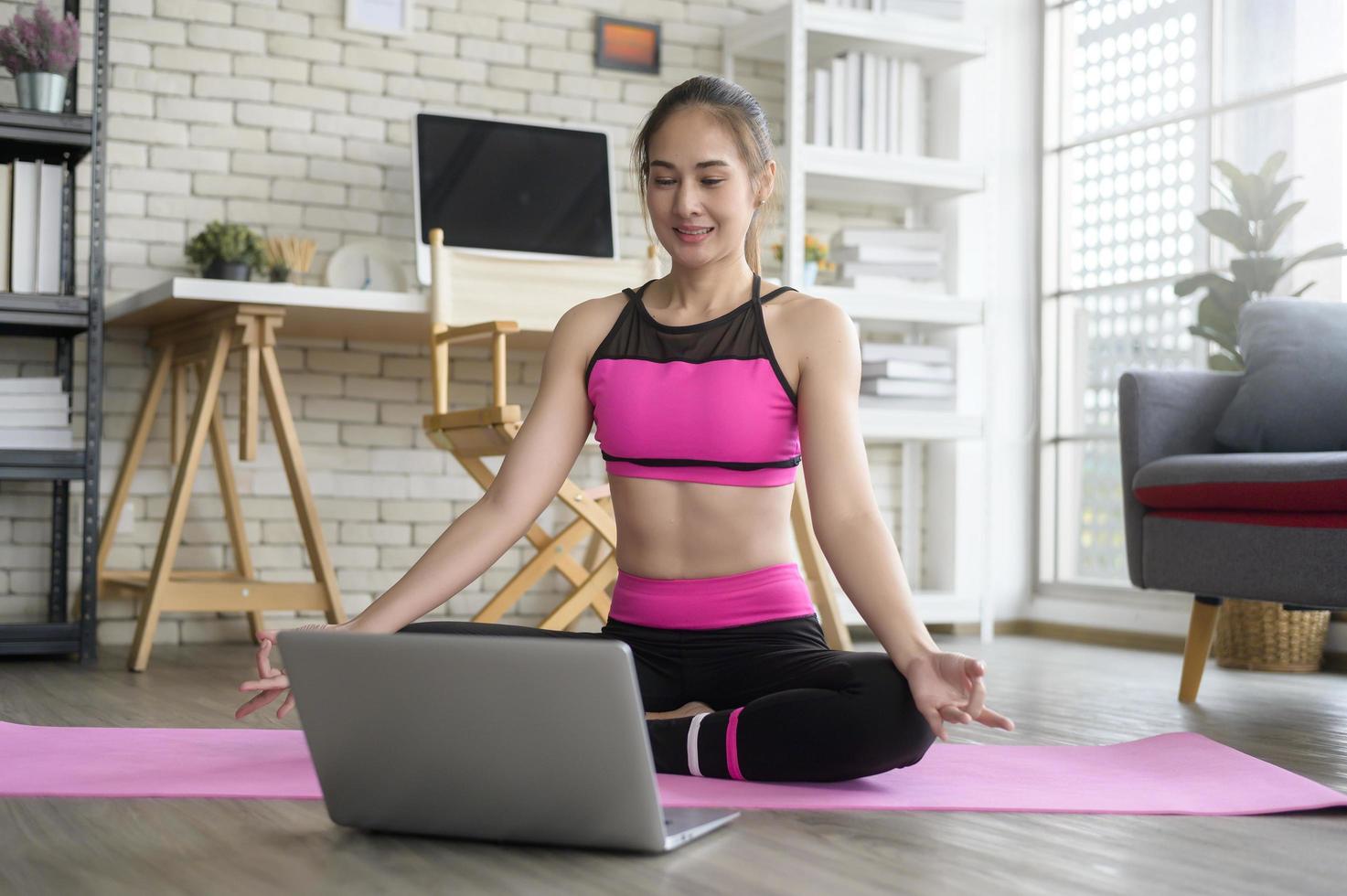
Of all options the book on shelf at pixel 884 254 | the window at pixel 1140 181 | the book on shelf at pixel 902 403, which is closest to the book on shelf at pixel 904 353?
the book on shelf at pixel 902 403

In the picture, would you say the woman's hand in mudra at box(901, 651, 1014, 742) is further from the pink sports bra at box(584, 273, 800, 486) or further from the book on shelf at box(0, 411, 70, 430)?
the book on shelf at box(0, 411, 70, 430)

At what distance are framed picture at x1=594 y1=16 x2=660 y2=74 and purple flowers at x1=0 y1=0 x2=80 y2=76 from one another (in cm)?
154

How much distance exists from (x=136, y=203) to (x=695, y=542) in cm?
257

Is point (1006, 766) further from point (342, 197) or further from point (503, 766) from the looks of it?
point (342, 197)

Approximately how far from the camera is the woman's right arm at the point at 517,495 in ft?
5.25

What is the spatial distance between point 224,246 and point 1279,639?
2.71 meters

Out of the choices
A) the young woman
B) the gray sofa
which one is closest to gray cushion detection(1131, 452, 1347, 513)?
the gray sofa

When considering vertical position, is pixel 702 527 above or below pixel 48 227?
below

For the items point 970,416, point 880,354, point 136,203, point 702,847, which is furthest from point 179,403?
point 702,847

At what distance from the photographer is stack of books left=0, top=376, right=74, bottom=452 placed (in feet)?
10.6

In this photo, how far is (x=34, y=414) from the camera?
10.7ft

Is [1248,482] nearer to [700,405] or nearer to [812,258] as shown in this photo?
[700,405]

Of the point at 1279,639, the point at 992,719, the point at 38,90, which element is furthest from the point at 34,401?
the point at 1279,639

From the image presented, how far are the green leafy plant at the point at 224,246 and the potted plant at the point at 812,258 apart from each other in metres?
1.50
